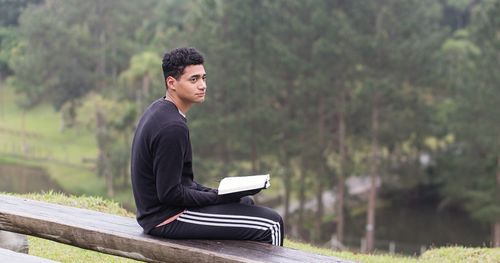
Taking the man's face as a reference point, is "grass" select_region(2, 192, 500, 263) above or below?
below

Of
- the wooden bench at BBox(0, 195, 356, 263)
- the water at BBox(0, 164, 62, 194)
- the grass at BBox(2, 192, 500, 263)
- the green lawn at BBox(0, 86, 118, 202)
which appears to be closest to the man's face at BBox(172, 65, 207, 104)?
the wooden bench at BBox(0, 195, 356, 263)

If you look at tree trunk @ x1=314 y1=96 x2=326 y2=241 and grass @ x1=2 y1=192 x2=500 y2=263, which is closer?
grass @ x1=2 y1=192 x2=500 y2=263

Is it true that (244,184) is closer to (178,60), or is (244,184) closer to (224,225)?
(224,225)

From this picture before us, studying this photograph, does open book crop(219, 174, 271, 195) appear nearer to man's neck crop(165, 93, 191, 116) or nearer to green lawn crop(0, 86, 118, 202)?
man's neck crop(165, 93, 191, 116)

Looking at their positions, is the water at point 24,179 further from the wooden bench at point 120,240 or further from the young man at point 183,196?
the young man at point 183,196

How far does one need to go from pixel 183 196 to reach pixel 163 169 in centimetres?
24

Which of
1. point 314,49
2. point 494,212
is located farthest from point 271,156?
point 494,212

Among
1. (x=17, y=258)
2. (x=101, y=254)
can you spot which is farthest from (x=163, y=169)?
(x=101, y=254)

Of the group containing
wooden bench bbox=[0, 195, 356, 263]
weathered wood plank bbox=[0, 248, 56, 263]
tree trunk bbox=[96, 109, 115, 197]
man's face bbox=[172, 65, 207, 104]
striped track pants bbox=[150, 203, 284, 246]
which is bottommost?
tree trunk bbox=[96, 109, 115, 197]

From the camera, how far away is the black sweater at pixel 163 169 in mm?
4055

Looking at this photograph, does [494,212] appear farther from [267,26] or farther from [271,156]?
[267,26]

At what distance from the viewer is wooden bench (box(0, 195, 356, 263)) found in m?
3.90

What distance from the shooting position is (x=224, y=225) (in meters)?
4.21

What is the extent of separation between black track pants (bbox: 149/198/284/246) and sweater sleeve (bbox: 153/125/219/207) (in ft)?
0.46
